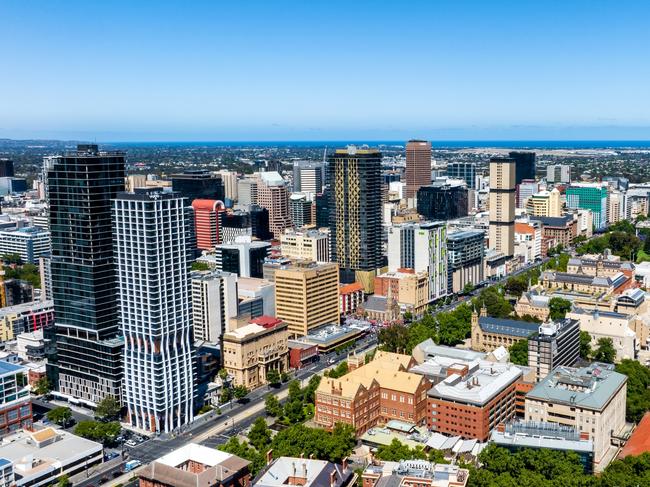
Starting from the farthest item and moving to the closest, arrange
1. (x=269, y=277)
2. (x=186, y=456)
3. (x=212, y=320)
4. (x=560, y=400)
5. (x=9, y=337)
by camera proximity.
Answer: (x=269, y=277) < (x=9, y=337) < (x=212, y=320) < (x=560, y=400) < (x=186, y=456)

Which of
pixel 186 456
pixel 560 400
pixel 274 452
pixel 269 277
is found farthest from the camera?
pixel 269 277

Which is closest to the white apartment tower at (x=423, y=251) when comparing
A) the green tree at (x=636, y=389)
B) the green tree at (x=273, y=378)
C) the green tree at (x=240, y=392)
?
the green tree at (x=636, y=389)

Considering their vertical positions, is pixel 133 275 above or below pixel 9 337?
above

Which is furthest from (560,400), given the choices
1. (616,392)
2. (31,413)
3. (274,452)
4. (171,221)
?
(31,413)

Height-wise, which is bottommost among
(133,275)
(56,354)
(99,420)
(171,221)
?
(99,420)

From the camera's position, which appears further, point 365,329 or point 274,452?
point 365,329

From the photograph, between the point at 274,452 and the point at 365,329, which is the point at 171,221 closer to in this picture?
the point at 274,452
